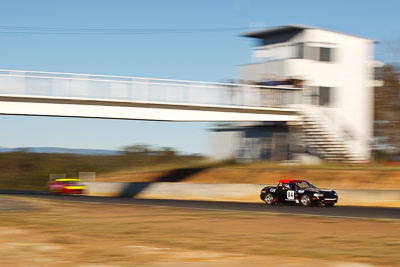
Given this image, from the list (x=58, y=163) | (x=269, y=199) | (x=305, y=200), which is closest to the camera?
(x=305, y=200)

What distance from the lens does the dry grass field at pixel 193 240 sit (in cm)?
1132

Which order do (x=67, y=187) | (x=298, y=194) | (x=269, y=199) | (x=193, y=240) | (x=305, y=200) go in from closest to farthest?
(x=193, y=240), (x=305, y=200), (x=298, y=194), (x=269, y=199), (x=67, y=187)

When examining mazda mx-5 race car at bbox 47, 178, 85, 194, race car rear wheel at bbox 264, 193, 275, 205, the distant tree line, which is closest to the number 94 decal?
race car rear wheel at bbox 264, 193, 275, 205

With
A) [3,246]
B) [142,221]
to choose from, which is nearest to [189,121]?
[142,221]

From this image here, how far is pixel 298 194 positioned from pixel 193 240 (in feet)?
44.9

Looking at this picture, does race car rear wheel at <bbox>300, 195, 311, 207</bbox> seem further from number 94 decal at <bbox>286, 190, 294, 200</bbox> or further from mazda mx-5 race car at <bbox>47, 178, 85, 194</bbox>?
mazda mx-5 race car at <bbox>47, 178, 85, 194</bbox>

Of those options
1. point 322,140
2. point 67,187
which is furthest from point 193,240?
point 67,187

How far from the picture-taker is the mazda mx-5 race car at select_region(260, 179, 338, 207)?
26.1m

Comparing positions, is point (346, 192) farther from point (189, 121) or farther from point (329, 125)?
point (329, 125)

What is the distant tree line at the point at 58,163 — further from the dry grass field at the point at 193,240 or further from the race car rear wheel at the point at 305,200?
the dry grass field at the point at 193,240

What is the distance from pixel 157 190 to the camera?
131 ft

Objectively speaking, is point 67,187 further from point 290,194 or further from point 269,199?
point 290,194

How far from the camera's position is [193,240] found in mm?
13945

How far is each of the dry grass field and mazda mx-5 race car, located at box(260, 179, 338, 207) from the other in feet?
Result: 21.5
